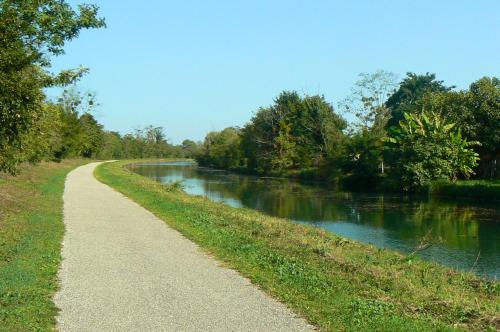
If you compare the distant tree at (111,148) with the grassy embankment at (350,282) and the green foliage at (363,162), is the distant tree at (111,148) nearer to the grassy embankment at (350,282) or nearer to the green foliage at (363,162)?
the green foliage at (363,162)

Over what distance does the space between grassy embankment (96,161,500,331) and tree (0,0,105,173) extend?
494 cm

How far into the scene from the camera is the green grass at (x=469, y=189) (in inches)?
1406

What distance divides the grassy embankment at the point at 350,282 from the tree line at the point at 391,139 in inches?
1057

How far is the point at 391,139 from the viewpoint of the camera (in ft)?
144

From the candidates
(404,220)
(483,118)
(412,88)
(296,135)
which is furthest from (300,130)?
(404,220)

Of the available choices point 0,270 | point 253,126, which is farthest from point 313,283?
point 253,126

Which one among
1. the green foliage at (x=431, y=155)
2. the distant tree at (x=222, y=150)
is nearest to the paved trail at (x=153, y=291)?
the green foliage at (x=431, y=155)

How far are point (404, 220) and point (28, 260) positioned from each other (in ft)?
63.7

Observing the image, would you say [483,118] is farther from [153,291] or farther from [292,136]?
[153,291]

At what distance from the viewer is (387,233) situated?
72.3 ft

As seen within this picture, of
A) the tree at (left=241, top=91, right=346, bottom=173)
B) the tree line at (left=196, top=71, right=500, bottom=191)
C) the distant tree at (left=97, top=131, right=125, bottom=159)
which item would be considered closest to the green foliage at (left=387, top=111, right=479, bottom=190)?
the tree line at (left=196, top=71, right=500, bottom=191)

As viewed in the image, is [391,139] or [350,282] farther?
[391,139]

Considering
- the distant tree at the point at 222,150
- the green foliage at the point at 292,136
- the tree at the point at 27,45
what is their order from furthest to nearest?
the distant tree at the point at 222,150 → the green foliage at the point at 292,136 → the tree at the point at 27,45

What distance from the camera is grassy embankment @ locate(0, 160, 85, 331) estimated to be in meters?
6.95
